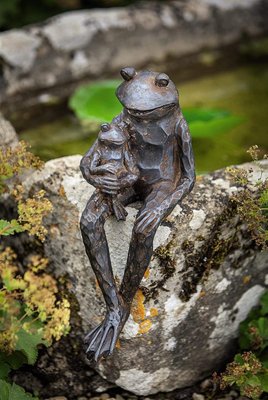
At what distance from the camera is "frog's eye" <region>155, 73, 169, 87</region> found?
5.09ft

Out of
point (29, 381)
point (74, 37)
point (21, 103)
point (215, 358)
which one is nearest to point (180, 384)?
point (215, 358)

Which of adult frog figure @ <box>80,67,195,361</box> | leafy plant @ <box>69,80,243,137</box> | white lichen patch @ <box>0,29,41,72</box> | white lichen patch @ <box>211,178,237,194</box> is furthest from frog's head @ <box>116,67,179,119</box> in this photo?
white lichen patch @ <box>0,29,41,72</box>

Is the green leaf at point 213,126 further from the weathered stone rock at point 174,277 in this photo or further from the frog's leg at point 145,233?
the frog's leg at point 145,233

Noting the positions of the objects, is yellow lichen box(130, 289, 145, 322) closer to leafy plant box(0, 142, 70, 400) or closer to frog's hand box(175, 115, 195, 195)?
leafy plant box(0, 142, 70, 400)

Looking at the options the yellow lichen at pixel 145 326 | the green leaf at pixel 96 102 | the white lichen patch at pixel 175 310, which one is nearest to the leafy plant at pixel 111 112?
the green leaf at pixel 96 102

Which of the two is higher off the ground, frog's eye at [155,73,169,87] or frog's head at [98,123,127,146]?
frog's eye at [155,73,169,87]

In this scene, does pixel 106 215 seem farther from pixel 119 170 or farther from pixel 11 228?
pixel 11 228

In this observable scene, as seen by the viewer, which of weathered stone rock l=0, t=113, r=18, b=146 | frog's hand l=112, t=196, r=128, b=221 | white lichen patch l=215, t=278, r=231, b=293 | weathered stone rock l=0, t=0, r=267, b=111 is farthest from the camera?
weathered stone rock l=0, t=0, r=267, b=111

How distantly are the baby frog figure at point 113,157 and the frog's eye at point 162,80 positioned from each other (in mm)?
172

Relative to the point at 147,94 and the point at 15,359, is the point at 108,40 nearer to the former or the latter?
the point at 147,94

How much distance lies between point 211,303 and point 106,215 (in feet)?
1.99

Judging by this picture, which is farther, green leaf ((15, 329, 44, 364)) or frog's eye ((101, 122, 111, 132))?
green leaf ((15, 329, 44, 364))

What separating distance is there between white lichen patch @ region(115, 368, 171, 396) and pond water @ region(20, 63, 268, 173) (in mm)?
989

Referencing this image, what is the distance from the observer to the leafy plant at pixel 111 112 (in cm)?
278
